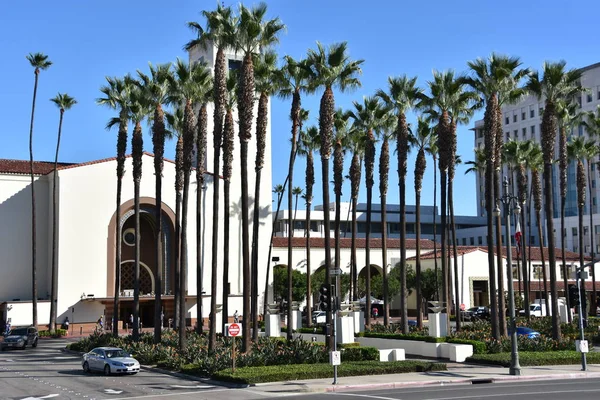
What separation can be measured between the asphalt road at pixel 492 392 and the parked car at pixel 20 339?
28.3 m

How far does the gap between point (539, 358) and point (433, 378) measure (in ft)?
24.0

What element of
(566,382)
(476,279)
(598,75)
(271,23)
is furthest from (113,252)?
(598,75)

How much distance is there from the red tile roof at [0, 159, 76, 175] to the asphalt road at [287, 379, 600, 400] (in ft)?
153

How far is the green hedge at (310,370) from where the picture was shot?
28.5 metres

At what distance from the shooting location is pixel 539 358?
1348 inches

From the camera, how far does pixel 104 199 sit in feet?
211

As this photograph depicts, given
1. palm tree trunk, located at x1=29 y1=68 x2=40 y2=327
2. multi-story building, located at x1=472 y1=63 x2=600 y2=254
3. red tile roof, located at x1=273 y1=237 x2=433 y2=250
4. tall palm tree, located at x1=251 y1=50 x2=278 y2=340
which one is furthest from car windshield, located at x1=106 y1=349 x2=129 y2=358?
multi-story building, located at x1=472 y1=63 x2=600 y2=254

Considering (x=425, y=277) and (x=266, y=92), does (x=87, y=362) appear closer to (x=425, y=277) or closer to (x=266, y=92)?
(x=266, y=92)

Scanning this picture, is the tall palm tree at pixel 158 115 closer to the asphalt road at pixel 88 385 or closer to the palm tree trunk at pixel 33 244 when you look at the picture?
the asphalt road at pixel 88 385

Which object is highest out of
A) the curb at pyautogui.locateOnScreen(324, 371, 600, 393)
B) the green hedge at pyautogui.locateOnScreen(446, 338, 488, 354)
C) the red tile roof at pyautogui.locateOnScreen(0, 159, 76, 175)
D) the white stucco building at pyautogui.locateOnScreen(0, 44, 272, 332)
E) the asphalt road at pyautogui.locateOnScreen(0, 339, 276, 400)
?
the red tile roof at pyautogui.locateOnScreen(0, 159, 76, 175)

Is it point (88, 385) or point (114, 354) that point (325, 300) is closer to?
point (88, 385)

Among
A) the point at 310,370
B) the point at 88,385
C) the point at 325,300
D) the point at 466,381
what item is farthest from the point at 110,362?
the point at 466,381

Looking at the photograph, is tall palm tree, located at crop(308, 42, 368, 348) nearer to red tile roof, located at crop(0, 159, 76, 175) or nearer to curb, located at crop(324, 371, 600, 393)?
curb, located at crop(324, 371, 600, 393)

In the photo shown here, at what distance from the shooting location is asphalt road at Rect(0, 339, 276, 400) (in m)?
25.5
